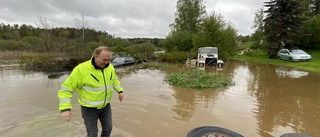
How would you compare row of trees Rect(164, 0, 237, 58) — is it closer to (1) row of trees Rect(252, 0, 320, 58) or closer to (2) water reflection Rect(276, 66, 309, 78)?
(1) row of trees Rect(252, 0, 320, 58)

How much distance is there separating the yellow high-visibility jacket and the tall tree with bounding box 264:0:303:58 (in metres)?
23.7

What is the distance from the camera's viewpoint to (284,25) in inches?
872

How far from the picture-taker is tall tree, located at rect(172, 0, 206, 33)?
32.6 metres

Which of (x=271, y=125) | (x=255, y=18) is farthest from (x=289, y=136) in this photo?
(x=255, y=18)

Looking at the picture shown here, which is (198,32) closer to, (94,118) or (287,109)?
(287,109)

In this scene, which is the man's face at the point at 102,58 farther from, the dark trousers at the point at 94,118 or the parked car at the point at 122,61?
the parked car at the point at 122,61

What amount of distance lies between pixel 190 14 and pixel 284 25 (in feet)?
46.9

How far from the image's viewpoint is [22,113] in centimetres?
500

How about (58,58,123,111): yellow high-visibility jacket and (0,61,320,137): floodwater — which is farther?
(0,61,320,137): floodwater

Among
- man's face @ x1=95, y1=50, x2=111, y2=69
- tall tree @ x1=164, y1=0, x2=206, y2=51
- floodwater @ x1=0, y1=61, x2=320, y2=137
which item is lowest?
floodwater @ x1=0, y1=61, x2=320, y2=137

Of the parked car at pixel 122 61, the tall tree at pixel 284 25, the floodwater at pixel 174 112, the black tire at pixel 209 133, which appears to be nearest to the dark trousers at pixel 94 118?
the floodwater at pixel 174 112

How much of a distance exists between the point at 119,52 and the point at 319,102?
16763 millimetres

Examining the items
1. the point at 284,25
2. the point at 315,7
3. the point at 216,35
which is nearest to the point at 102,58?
the point at 216,35

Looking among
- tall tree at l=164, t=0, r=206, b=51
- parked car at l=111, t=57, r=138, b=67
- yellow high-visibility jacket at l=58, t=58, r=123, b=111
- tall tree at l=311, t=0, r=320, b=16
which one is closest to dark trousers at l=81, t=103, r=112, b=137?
yellow high-visibility jacket at l=58, t=58, r=123, b=111
